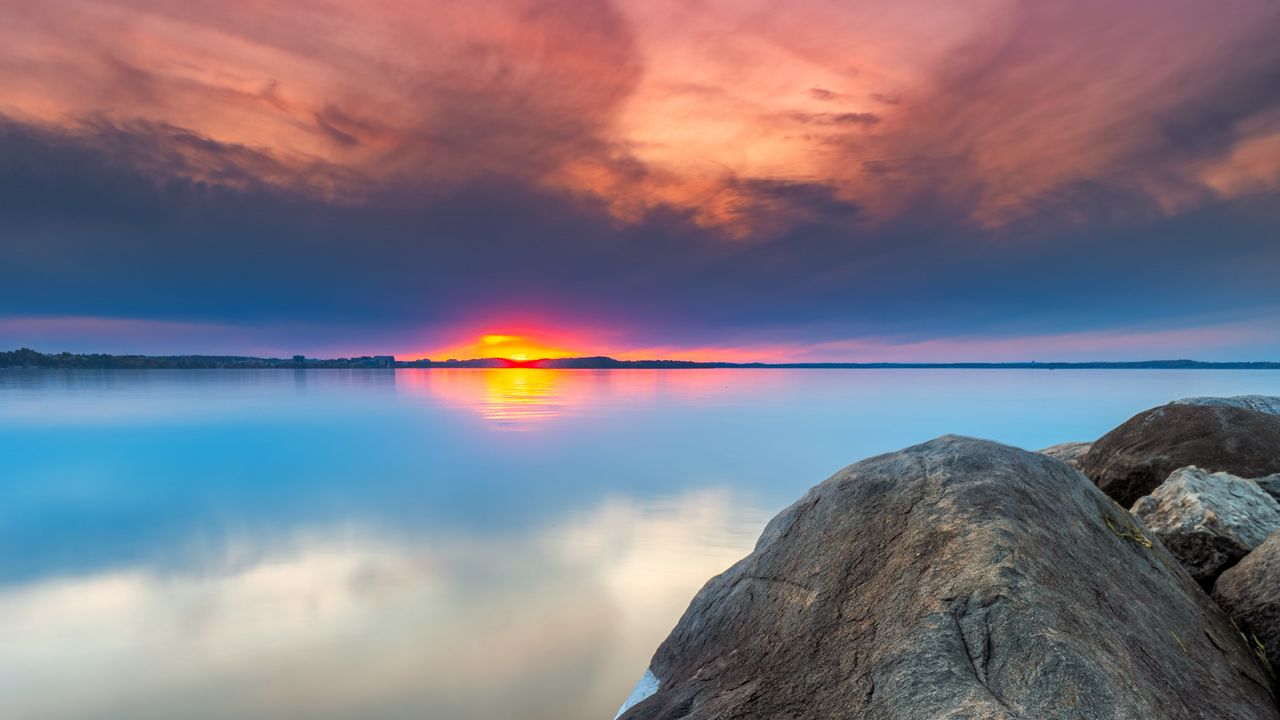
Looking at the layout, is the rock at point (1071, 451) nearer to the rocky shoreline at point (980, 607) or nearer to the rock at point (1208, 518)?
the rock at point (1208, 518)

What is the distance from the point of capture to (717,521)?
16.4 m

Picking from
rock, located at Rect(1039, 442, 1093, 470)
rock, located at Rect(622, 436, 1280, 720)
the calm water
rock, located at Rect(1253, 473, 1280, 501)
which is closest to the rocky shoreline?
rock, located at Rect(622, 436, 1280, 720)

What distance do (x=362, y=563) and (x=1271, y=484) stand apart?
540 inches

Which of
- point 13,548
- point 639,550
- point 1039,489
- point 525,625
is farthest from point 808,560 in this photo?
point 13,548

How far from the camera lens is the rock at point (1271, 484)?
6520mm

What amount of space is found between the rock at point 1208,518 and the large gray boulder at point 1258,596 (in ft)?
1.25

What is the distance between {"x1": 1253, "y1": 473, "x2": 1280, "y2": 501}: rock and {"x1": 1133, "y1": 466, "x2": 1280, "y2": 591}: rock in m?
0.98

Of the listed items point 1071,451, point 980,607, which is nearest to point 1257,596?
point 980,607

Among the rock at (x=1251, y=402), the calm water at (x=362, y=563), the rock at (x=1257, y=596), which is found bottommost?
the calm water at (x=362, y=563)

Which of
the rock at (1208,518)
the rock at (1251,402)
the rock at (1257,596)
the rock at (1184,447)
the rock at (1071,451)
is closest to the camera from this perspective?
the rock at (1257,596)

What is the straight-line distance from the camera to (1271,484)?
21.7ft

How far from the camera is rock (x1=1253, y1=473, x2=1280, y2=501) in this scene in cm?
652

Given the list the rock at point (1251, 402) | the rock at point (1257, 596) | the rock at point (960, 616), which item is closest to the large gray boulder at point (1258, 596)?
the rock at point (1257, 596)

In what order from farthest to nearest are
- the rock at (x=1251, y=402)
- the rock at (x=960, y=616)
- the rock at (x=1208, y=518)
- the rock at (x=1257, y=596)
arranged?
1. the rock at (x=1251, y=402)
2. the rock at (x=1208, y=518)
3. the rock at (x=1257, y=596)
4. the rock at (x=960, y=616)
